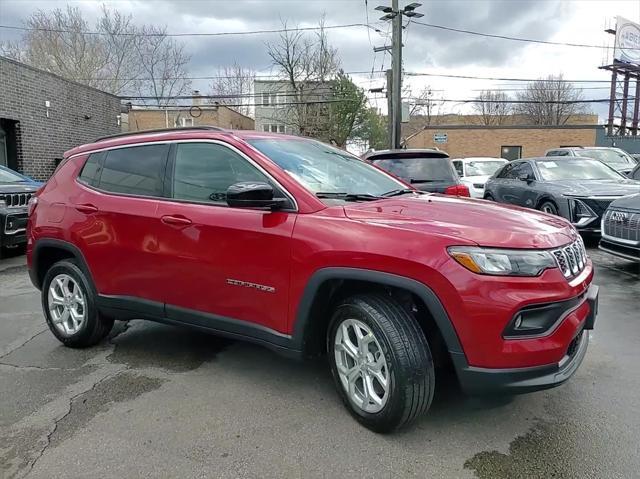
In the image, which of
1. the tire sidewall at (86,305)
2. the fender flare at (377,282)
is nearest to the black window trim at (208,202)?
the fender flare at (377,282)

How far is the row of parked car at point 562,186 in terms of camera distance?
253 inches

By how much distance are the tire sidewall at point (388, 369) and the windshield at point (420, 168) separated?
4.85 meters

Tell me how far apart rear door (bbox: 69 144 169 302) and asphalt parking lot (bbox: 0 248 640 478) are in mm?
688

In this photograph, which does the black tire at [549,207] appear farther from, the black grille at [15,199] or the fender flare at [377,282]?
the black grille at [15,199]

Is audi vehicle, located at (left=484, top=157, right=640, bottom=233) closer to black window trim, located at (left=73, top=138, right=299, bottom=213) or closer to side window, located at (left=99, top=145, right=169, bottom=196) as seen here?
black window trim, located at (left=73, top=138, right=299, bottom=213)

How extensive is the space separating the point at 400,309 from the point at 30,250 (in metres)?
3.55

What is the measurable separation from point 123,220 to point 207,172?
0.81m

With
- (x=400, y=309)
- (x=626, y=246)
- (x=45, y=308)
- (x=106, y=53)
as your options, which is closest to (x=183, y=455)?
(x=400, y=309)

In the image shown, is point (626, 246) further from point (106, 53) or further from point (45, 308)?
point (106, 53)

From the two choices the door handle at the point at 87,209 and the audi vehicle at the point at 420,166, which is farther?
the audi vehicle at the point at 420,166

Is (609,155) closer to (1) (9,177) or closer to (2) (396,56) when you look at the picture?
(2) (396,56)

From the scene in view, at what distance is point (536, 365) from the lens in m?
2.59

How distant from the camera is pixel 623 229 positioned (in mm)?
6316

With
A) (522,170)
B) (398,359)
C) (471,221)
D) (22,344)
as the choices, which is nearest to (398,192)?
(471,221)
